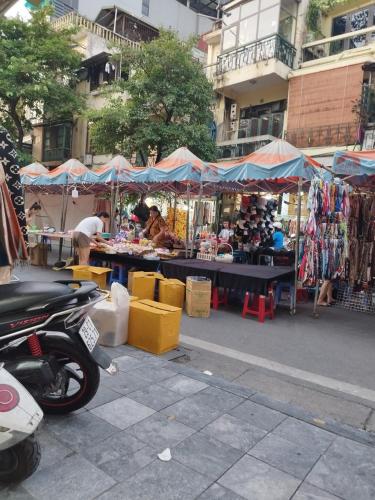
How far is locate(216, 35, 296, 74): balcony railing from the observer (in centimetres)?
1567

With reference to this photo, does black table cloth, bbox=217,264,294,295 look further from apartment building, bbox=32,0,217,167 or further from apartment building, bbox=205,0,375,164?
apartment building, bbox=32,0,217,167

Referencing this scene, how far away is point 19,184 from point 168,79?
1342cm

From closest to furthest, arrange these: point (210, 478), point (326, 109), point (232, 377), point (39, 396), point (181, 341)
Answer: point (210, 478), point (39, 396), point (232, 377), point (181, 341), point (326, 109)

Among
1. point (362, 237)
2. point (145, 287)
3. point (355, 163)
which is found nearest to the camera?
point (355, 163)

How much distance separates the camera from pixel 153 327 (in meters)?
4.46

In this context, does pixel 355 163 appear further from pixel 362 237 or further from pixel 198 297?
pixel 198 297

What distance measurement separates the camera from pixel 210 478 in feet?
7.70

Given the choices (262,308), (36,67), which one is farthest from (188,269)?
(36,67)

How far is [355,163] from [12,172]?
5.07m

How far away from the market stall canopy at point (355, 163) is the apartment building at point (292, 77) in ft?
27.4

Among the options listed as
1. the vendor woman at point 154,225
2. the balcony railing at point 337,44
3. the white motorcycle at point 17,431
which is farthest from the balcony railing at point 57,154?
the white motorcycle at point 17,431

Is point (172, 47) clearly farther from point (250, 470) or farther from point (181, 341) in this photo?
point (250, 470)

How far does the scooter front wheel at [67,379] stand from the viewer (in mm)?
2732

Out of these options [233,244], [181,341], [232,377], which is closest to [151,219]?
[233,244]
